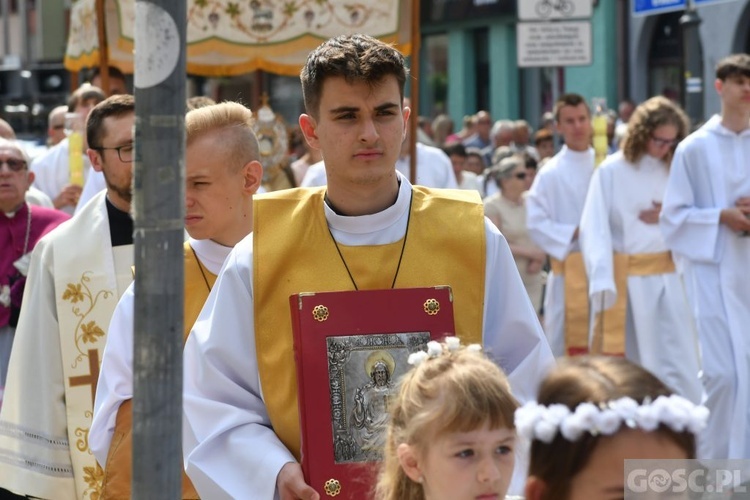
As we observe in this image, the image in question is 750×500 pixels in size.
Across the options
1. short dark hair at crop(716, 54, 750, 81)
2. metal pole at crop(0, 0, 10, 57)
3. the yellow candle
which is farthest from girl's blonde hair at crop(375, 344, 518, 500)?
metal pole at crop(0, 0, 10, 57)

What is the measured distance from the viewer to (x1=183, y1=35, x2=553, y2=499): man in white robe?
3.52 metres

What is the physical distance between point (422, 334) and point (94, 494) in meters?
1.84

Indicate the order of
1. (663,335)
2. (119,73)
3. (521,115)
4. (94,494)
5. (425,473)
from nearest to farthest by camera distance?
(425,473) → (94,494) → (663,335) → (119,73) → (521,115)

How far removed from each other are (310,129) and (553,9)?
1003cm

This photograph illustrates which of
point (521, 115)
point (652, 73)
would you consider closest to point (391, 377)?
point (652, 73)

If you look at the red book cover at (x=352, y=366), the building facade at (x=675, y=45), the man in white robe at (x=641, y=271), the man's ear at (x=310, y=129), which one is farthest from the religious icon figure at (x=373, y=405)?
the building facade at (x=675, y=45)

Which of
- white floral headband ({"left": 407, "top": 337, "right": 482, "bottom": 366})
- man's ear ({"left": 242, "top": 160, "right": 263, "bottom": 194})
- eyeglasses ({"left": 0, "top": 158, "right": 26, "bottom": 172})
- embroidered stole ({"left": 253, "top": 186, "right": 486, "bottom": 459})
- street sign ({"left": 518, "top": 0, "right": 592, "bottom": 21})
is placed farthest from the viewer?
street sign ({"left": 518, "top": 0, "right": 592, "bottom": 21})

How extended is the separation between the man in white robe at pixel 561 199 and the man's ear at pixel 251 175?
6.45m

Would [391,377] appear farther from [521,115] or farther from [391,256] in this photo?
[521,115]

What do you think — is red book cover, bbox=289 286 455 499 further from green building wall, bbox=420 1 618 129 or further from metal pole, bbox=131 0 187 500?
green building wall, bbox=420 1 618 129

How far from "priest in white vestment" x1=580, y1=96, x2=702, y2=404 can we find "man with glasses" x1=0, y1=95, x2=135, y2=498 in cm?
507

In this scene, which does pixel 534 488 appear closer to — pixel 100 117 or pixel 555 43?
pixel 100 117

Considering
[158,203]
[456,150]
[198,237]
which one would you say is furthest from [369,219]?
[456,150]

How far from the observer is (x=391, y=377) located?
350 cm
